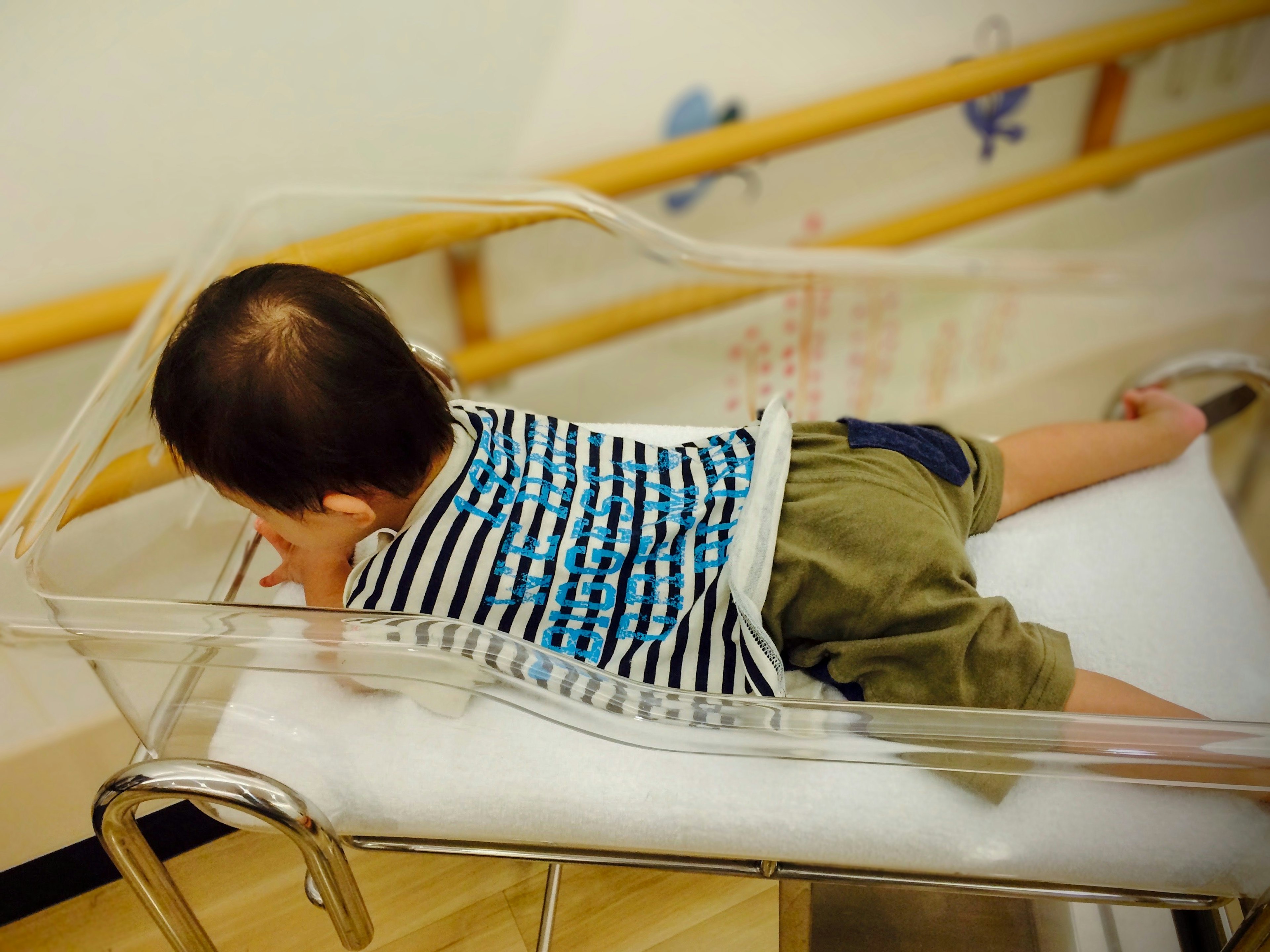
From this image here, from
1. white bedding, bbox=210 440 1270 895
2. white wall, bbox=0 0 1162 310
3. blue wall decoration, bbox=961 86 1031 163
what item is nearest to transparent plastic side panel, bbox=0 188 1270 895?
white bedding, bbox=210 440 1270 895

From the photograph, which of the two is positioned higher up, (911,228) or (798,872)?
(911,228)

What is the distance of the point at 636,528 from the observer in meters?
0.83

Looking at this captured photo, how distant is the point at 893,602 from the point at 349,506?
431 millimetres

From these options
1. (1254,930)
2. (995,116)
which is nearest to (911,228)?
(995,116)

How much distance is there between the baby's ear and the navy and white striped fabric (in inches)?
1.5

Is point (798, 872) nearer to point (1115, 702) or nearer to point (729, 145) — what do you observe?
point (1115, 702)

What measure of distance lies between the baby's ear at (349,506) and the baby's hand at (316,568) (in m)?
0.07

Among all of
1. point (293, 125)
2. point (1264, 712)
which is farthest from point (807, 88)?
point (1264, 712)

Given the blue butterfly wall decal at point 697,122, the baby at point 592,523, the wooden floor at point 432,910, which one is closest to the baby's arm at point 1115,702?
the baby at point 592,523

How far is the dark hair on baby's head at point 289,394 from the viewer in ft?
2.18

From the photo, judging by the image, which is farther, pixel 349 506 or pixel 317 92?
pixel 317 92

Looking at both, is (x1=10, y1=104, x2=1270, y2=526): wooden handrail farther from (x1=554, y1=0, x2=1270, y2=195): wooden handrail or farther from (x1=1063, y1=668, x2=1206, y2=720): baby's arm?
(x1=1063, y1=668, x2=1206, y2=720): baby's arm

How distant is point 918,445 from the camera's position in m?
0.89

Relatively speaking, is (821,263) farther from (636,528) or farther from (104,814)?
(104,814)
